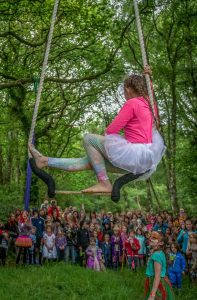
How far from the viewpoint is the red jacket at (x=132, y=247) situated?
13.4 meters

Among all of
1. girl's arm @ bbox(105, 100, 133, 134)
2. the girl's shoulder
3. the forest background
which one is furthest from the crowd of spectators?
girl's arm @ bbox(105, 100, 133, 134)

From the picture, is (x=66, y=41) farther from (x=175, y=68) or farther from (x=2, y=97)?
(x=2, y=97)

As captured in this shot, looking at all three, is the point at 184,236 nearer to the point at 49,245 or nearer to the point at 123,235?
the point at 123,235

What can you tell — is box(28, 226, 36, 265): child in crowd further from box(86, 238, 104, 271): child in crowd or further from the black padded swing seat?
the black padded swing seat

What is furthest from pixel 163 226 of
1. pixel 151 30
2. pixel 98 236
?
pixel 151 30

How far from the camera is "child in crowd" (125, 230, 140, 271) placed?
13453 mm

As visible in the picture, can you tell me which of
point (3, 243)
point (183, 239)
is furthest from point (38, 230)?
point (183, 239)

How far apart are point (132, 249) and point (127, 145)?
9511 millimetres

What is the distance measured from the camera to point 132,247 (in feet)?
44.1

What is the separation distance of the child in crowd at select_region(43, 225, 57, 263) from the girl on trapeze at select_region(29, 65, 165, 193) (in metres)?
8.30

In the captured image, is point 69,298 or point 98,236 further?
point 98,236

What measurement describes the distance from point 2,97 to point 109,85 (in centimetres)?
555

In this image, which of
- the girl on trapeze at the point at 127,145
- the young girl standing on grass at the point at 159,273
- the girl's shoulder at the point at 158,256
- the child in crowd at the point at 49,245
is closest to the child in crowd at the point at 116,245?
the child in crowd at the point at 49,245

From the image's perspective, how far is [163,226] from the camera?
14164mm
